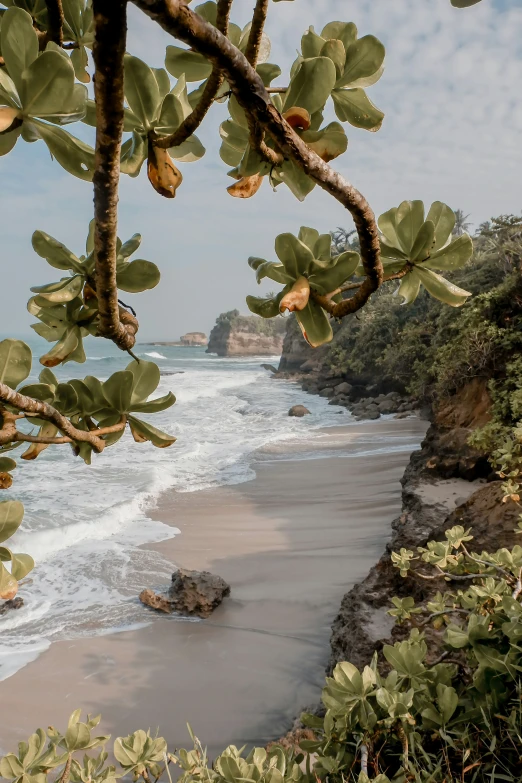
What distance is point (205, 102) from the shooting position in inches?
20.6

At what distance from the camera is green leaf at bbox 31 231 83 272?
684mm

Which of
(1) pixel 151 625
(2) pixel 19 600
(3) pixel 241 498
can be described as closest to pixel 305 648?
(1) pixel 151 625

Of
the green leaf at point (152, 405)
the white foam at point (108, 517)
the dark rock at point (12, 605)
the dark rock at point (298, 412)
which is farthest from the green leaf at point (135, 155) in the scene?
the dark rock at point (298, 412)

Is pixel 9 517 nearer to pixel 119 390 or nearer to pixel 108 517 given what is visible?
pixel 119 390

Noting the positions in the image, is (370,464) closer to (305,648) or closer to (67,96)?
(305,648)

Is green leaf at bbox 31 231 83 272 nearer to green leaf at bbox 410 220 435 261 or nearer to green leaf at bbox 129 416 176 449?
green leaf at bbox 129 416 176 449

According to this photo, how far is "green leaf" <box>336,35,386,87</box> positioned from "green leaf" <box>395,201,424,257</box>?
183mm

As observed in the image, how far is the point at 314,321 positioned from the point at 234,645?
15.1ft

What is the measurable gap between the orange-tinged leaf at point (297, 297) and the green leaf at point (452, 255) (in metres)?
0.18

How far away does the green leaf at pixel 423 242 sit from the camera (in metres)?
0.64

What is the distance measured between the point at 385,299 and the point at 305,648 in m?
18.2

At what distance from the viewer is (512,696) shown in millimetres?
1209

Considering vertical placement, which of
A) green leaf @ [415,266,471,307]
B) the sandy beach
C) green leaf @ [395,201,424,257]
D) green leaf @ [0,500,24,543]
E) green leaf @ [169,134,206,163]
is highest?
green leaf @ [169,134,206,163]

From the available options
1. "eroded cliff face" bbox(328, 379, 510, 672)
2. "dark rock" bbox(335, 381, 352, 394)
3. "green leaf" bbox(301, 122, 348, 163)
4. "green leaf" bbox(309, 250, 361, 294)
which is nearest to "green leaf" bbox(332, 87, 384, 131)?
"green leaf" bbox(301, 122, 348, 163)
